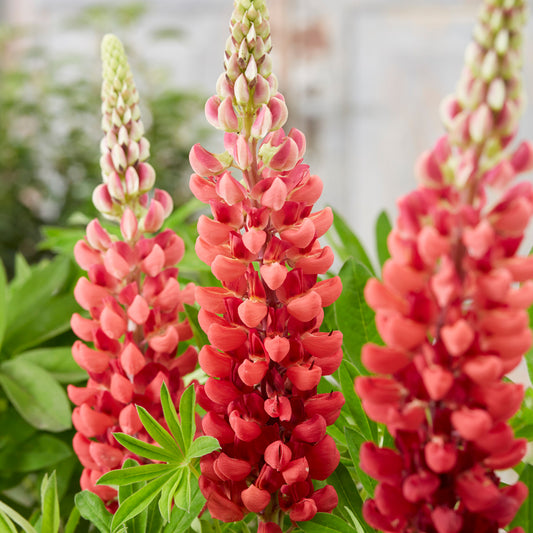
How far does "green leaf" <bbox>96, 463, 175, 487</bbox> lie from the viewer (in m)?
0.25

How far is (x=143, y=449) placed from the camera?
26 cm

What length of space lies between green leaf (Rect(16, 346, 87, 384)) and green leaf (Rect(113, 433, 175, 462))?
15 cm

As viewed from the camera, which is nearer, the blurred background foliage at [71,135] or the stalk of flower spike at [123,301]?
the stalk of flower spike at [123,301]

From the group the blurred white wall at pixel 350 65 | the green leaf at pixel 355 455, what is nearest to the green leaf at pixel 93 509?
the green leaf at pixel 355 455

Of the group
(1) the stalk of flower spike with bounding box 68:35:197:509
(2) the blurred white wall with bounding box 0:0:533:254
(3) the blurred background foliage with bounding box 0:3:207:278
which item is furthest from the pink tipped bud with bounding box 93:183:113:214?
(2) the blurred white wall with bounding box 0:0:533:254

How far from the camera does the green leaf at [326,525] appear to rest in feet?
0.79

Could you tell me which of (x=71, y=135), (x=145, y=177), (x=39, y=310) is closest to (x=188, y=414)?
(x=145, y=177)

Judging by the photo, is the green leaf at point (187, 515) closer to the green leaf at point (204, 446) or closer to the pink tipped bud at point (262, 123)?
the green leaf at point (204, 446)

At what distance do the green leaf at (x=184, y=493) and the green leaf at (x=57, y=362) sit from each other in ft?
0.54

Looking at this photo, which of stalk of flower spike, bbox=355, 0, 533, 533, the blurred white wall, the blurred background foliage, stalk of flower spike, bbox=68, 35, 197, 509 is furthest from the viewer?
the blurred white wall

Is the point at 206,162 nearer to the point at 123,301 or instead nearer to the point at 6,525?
the point at 123,301

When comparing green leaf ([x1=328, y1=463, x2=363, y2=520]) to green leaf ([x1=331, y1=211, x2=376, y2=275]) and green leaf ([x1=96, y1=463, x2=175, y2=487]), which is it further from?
green leaf ([x1=331, y1=211, x2=376, y2=275])

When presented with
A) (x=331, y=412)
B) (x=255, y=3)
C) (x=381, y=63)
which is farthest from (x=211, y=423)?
(x=381, y=63)

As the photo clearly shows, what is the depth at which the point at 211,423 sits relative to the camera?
243 millimetres
